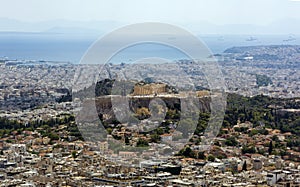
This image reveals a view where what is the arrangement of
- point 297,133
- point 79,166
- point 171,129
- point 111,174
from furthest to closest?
point 297,133 → point 171,129 → point 79,166 → point 111,174

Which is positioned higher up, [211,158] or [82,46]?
[82,46]

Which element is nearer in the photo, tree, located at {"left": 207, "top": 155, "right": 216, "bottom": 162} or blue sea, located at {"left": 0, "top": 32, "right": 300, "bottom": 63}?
tree, located at {"left": 207, "top": 155, "right": 216, "bottom": 162}

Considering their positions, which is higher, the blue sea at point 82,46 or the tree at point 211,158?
the blue sea at point 82,46

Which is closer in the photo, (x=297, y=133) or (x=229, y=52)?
(x=297, y=133)

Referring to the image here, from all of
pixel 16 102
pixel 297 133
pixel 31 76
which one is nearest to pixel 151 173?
pixel 297 133

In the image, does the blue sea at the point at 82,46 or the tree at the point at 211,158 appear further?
the blue sea at the point at 82,46

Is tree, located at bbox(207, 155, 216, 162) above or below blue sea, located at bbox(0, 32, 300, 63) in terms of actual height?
below

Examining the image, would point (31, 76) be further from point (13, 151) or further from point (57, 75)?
point (13, 151)

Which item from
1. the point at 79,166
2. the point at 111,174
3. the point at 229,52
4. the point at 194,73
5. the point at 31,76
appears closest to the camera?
the point at 111,174
